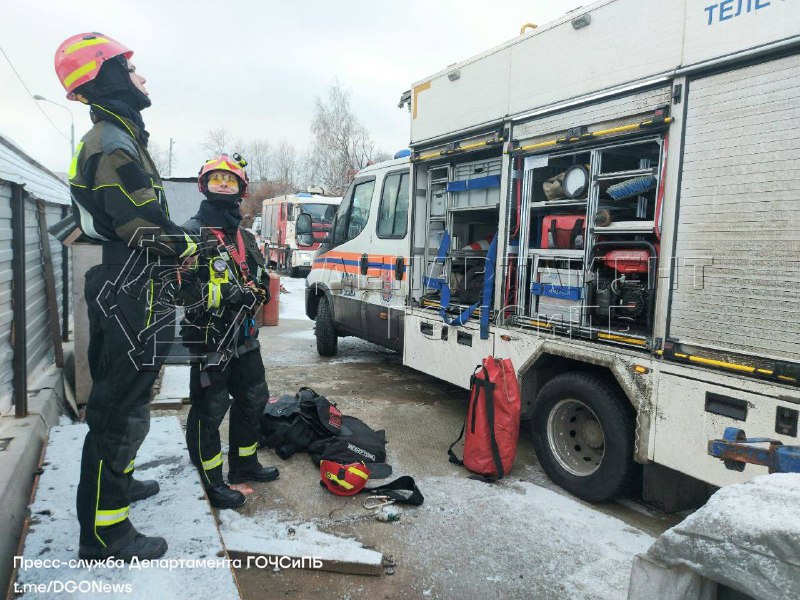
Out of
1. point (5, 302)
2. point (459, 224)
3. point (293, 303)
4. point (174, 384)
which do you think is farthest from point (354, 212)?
point (293, 303)

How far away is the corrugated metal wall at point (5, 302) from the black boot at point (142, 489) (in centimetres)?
132

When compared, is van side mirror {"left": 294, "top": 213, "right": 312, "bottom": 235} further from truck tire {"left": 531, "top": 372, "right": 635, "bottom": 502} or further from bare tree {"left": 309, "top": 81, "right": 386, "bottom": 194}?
bare tree {"left": 309, "top": 81, "right": 386, "bottom": 194}

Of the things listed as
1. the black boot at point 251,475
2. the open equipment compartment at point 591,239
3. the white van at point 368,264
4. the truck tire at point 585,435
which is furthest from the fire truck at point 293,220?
the truck tire at point 585,435

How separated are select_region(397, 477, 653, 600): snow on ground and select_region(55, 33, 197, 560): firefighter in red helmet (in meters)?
1.45

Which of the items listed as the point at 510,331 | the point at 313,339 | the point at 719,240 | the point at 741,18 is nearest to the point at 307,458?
the point at 510,331

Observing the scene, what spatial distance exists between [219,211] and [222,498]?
172cm

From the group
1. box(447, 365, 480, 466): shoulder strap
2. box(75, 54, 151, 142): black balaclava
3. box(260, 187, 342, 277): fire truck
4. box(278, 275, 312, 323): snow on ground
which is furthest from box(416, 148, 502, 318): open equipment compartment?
box(260, 187, 342, 277): fire truck

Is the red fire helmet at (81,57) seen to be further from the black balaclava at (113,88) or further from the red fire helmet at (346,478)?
the red fire helmet at (346,478)

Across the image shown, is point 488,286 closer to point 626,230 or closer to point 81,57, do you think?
point 626,230

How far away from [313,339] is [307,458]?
4897 millimetres

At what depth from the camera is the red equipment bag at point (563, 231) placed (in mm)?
3783

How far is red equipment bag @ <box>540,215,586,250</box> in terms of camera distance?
3.78m

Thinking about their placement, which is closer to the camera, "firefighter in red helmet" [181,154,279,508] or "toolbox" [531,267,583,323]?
"firefighter in red helmet" [181,154,279,508]

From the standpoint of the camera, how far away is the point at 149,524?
258 centimetres
